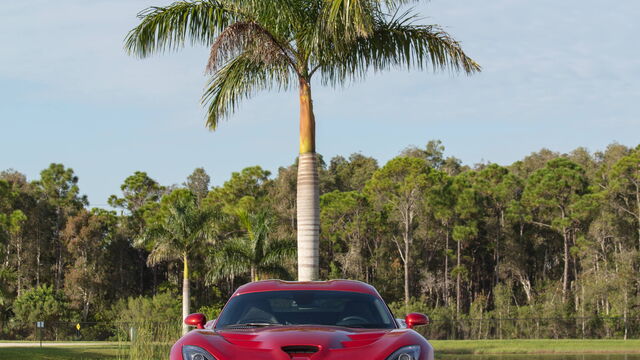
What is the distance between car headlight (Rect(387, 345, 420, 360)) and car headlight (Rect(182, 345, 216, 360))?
1289 millimetres

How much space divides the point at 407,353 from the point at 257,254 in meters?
39.5

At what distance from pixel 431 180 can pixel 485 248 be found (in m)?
10.6

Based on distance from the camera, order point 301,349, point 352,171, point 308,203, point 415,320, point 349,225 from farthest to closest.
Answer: point 352,171, point 349,225, point 308,203, point 415,320, point 301,349

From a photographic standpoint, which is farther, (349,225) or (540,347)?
(349,225)

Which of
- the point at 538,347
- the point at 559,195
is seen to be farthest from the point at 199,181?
the point at 538,347

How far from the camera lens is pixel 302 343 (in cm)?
597

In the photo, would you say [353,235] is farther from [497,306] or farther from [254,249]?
[254,249]

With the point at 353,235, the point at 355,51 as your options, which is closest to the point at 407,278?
the point at 353,235

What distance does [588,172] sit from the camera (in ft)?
241

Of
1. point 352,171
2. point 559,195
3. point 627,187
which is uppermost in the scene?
point 352,171

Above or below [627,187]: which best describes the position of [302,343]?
below

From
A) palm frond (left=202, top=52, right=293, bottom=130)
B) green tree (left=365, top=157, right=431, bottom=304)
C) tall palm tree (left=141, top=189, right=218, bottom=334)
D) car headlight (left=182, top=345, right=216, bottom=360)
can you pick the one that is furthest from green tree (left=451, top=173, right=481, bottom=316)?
car headlight (left=182, top=345, right=216, bottom=360)

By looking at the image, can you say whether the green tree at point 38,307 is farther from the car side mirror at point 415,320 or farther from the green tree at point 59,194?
the car side mirror at point 415,320

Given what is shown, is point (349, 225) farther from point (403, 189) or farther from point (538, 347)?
point (538, 347)
